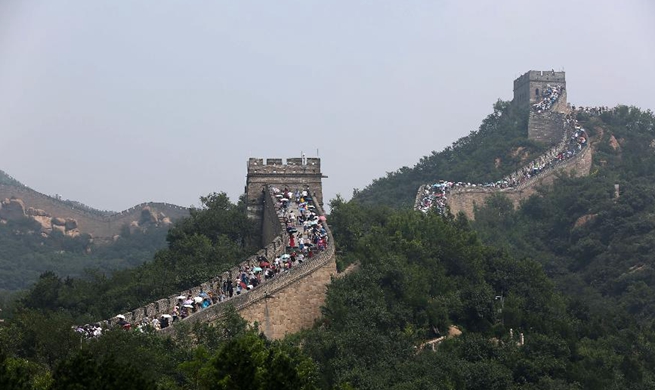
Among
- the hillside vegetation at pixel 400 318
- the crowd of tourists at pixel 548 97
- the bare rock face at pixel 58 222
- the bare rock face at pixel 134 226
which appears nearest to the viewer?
the hillside vegetation at pixel 400 318

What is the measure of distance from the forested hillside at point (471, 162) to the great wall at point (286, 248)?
6.07 feet

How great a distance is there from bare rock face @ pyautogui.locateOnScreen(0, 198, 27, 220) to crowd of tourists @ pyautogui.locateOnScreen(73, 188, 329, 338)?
191 ft

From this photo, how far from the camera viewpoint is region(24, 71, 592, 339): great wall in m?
40.6

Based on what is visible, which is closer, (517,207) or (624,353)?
(624,353)

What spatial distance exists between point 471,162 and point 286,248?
121 ft

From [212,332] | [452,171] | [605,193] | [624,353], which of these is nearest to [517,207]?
[605,193]

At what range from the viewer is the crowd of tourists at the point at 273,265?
38.3 meters

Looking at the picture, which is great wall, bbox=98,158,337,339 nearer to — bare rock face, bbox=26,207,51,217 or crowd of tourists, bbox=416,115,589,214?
crowd of tourists, bbox=416,115,589,214

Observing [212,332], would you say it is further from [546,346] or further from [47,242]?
[47,242]

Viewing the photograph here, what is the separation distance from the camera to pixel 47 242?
104 meters

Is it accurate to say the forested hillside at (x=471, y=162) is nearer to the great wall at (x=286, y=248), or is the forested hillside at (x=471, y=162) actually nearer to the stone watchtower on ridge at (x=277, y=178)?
the great wall at (x=286, y=248)

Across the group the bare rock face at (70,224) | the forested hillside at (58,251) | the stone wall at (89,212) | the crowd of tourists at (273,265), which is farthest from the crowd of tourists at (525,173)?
the bare rock face at (70,224)

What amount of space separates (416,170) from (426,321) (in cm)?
3934

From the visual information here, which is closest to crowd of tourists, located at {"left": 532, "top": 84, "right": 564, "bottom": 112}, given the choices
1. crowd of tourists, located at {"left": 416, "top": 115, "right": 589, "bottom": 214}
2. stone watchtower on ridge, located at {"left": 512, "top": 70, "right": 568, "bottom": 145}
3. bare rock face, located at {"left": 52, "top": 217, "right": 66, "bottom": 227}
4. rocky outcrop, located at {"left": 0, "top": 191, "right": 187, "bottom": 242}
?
stone watchtower on ridge, located at {"left": 512, "top": 70, "right": 568, "bottom": 145}
